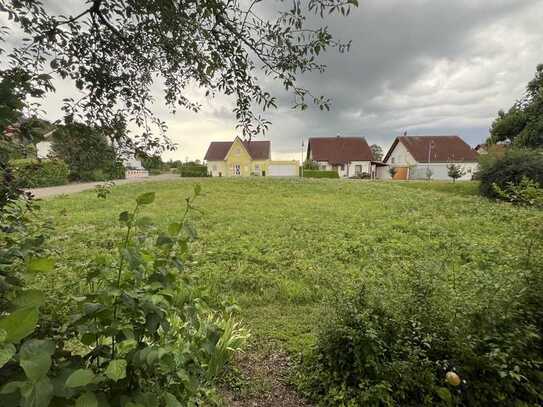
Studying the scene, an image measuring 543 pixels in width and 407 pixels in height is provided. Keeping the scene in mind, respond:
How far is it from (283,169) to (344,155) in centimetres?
717

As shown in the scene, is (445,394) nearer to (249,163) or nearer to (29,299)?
(29,299)

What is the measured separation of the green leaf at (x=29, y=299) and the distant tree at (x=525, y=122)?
20.5m

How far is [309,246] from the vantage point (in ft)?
18.2

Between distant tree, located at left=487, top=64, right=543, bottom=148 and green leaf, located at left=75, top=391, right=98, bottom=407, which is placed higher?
distant tree, located at left=487, top=64, right=543, bottom=148

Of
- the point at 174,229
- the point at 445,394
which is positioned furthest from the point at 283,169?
the point at 174,229

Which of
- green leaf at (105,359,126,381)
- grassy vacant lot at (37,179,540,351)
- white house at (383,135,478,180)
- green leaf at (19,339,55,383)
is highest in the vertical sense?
white house at (383,135,478,180)

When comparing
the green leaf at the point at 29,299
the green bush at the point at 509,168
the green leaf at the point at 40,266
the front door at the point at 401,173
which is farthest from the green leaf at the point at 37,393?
the front door at the point at 401,173

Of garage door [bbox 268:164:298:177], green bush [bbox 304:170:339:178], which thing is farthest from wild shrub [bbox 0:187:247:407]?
garage door [bbox 268:164:298:177]

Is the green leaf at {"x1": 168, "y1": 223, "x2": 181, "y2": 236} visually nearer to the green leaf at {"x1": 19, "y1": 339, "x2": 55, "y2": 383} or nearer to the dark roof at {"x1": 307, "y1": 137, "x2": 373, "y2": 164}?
the green leaf at {"x1": 19, "y1": 339, "x2": 55, "y2": 383}

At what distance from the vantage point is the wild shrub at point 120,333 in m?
0.69

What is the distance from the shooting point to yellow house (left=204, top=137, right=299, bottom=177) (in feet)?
111

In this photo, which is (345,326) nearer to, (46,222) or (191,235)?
(191,235)

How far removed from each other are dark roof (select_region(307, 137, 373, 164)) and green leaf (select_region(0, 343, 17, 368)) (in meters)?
33.4

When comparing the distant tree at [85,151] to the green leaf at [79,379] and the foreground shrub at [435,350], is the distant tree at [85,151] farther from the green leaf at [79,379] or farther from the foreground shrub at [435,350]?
the foreground shrub at [435,350]
